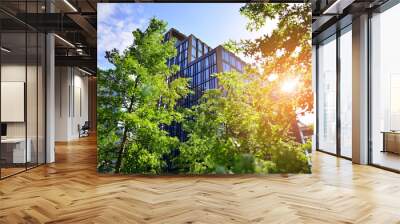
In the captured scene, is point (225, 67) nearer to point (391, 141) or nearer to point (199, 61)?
point (199, 61)

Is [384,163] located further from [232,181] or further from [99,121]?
[99,121]

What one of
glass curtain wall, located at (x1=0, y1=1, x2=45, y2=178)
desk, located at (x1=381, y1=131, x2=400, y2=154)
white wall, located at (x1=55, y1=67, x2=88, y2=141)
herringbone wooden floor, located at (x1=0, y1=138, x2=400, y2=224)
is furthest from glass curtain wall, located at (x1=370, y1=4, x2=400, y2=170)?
white wall, located at (x1=55, y1=67, x2=88, y2=141)

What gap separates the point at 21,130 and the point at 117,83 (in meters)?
2.02

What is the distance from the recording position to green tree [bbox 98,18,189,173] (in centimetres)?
625

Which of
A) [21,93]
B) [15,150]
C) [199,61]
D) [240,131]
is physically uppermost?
[199,61]

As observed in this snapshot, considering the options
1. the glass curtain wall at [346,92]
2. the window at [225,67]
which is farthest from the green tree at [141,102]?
the glass curtain wall at [346,92]

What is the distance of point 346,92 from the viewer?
28.8 ft

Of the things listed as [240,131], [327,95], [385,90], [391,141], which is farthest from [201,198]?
[327,95]

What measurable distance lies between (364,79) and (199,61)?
140 inches

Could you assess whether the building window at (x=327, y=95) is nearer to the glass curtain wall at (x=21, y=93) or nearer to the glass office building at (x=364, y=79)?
the glass office building at (x=364, y=79)

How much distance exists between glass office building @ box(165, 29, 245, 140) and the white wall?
9625mm

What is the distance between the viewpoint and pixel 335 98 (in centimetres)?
952

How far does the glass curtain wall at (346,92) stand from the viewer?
848cm

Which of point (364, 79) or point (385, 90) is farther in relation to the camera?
point (364, 79)
